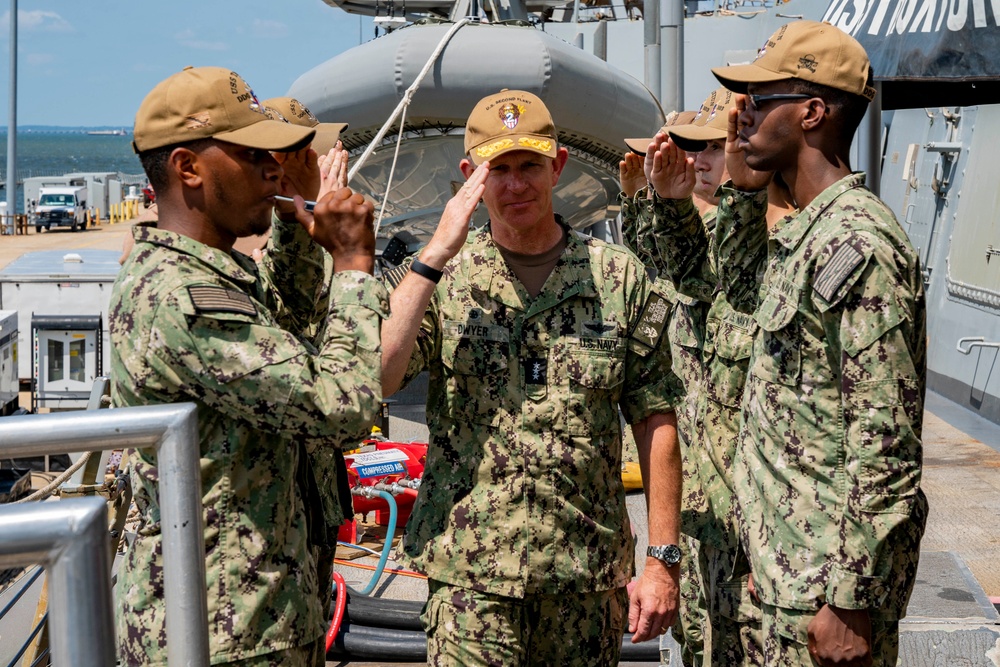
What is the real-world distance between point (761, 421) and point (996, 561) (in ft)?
10.9

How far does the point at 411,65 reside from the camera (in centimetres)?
731

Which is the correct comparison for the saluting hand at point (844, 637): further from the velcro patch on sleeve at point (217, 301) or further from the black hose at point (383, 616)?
the black hose at point (383, 616)

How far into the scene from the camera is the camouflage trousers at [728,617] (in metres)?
3.03

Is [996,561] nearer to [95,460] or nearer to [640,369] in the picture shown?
[640,369]

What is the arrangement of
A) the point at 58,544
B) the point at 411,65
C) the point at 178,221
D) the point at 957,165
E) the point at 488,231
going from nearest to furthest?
1. the point at 58,544
2. the point at 178,221
3. the point at 488,231
4. the point at 411,65
5. the point at 957,165

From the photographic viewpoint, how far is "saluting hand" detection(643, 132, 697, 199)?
3.19 m

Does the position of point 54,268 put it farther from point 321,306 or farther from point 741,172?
point 741,172

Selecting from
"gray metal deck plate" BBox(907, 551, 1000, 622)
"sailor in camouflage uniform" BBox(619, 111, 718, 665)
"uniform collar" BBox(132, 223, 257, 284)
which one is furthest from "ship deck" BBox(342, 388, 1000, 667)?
"uniform collar" BBox(132, 223, 257, 284)

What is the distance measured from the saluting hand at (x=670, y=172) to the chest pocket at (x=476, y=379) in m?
0.77

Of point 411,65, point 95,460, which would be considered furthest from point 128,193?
point 95,460

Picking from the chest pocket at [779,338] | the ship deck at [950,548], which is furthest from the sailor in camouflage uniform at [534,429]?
the ship deck at [950,548]

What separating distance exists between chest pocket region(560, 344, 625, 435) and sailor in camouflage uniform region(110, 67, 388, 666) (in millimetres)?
682

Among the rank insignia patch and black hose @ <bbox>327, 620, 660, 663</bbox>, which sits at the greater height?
the rank insignia patch

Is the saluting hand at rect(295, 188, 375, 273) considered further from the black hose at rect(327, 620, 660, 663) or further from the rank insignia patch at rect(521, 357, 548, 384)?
the black hose at rect(327, 620, 660, 663)
